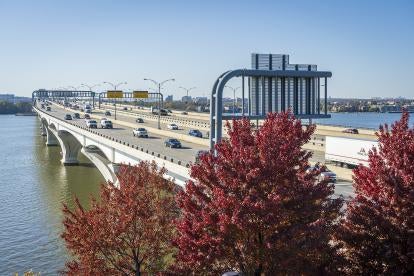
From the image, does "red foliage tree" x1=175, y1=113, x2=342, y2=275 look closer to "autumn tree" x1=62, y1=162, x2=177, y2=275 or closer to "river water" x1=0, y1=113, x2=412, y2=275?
"autumn tree" x1=62, y1=162, x2=177, y2=275

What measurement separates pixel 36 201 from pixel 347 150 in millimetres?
28641

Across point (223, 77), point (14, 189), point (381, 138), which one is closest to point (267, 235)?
point (381, 138)

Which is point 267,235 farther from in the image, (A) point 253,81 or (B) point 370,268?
(A) point 253,81

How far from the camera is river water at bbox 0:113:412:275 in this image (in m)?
32.6

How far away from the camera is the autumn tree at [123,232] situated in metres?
16.5

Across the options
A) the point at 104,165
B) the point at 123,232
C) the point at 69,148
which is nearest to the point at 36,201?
the point at 104,165

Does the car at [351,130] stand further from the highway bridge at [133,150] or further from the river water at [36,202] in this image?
the river water at [36,202]

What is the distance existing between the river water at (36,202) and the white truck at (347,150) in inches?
894

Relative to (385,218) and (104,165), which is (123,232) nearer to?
(385,218)

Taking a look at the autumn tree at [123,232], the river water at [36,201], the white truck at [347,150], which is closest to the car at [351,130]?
the white truck at [347,150]

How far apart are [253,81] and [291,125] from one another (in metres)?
10.0

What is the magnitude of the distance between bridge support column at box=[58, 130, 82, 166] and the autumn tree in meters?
62.2

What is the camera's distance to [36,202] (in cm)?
4944

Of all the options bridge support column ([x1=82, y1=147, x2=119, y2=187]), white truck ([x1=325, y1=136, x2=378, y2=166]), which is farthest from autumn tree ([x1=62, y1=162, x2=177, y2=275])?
bridge support column ([x1=82, y1=147, x2=119, y2=187])
